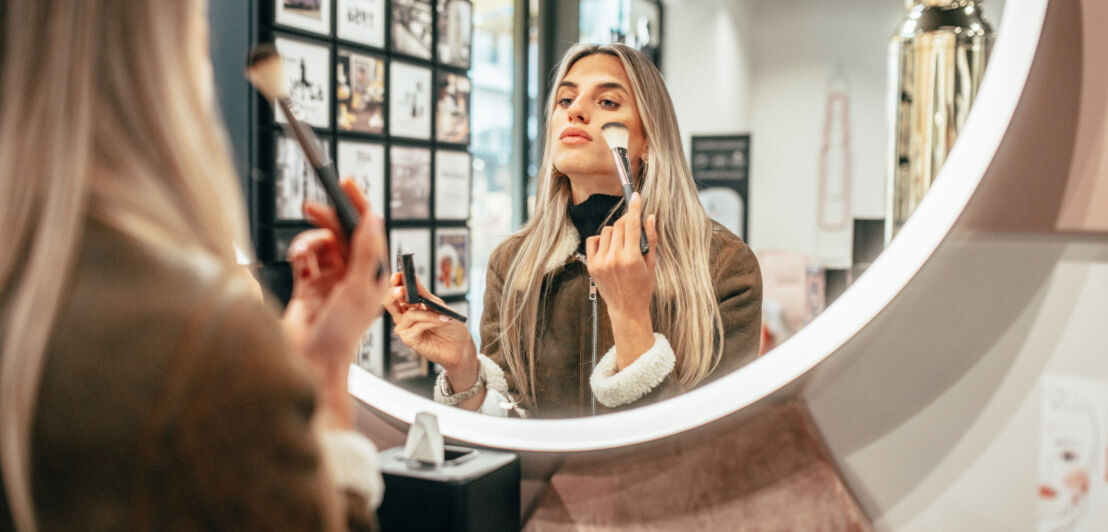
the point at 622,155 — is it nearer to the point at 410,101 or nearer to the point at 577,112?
the point at 577,112

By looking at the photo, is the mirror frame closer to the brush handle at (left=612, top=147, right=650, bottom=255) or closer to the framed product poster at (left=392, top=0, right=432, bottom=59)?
the brush handle at (left=612, top=147, right=650, bottom=255)

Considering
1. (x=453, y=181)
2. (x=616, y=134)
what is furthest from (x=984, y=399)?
(x=453, y=181)

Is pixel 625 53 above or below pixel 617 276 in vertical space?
above

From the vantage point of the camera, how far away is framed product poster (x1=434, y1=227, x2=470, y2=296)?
629 millimetres

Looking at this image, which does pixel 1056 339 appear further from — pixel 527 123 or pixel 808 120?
pixel 527 123

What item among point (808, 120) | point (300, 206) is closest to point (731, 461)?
point (808, 120)

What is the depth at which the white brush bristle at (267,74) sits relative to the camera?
534mm

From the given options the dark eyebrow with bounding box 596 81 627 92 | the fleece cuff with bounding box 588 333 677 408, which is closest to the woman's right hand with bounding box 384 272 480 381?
the fleece cuff with bounding box 588 333 677 408

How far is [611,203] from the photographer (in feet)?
1.87

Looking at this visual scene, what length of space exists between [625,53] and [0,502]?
443mm

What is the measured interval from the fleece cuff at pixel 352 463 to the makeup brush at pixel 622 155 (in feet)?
0.85

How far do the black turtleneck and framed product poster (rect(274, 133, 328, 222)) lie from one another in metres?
0.20

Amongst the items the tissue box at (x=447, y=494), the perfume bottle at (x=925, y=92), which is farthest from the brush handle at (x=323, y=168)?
the perfume bottle at (x=925, y=92)

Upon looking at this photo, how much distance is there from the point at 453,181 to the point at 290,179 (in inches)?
5.0
